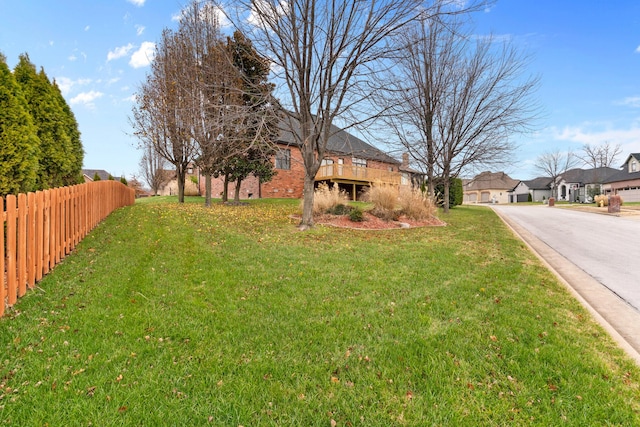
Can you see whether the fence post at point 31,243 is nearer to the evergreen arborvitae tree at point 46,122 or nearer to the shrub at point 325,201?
the evergreen arborvitae tree at point 46,122

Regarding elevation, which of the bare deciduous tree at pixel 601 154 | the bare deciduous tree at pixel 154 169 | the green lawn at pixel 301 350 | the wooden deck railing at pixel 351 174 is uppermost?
the bare deciduous tree at pixel 601 154

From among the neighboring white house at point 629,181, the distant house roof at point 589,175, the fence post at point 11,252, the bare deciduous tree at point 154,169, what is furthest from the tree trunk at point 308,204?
the distant house roof at point 589,175

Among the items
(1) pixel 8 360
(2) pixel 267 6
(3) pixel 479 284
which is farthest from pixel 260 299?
(2) pixel 267 6

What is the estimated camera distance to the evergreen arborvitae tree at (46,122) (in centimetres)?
661

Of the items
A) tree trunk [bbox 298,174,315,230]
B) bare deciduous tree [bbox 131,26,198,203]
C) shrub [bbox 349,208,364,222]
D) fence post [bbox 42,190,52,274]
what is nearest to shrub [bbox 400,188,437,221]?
shrub [bbox 349,208,364,222]

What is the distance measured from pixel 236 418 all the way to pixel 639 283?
668 centimetres

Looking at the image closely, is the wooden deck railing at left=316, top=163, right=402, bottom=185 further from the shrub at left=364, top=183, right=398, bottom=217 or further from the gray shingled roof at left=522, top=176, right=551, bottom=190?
the gray shingled roof at left=522, top=176, right=551, bottom=190

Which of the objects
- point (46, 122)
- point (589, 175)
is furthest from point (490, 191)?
point (46, 122)

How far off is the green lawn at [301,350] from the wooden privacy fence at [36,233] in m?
0.23

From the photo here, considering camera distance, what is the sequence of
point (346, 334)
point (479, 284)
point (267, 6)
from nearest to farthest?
point (346, 334)
point (479, 284)
point (267, 6)

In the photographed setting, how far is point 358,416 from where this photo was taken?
1976mm

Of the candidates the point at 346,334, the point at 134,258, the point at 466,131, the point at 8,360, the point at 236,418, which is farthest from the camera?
the point at 466,131

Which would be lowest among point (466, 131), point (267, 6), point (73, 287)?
point (73, 287)

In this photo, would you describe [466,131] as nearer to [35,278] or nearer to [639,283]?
[639,283]
